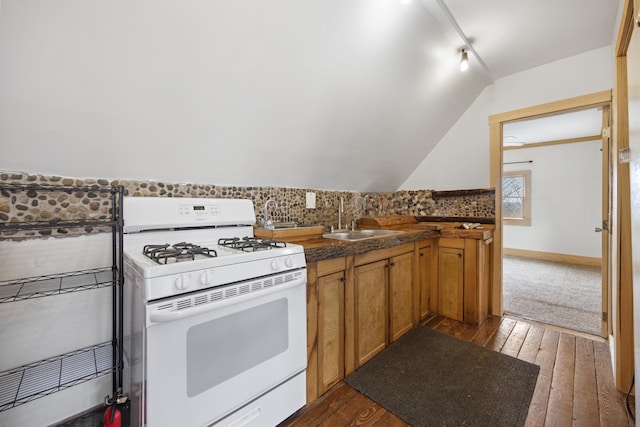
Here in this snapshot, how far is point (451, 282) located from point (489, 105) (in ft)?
6.36

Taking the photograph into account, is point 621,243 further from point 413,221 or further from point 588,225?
point 588,225

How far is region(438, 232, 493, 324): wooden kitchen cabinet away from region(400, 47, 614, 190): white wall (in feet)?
2.59

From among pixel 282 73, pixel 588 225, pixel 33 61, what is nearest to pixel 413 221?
pixel 282 73

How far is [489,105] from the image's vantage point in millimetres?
2916

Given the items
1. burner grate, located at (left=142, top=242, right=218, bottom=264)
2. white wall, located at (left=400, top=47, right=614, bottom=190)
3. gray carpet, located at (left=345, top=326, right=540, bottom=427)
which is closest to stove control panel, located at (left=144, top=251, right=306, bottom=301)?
burner grate, located at (left=142, top=242, right=218, bottom=264)

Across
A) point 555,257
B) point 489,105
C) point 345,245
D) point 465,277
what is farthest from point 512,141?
point 345,245

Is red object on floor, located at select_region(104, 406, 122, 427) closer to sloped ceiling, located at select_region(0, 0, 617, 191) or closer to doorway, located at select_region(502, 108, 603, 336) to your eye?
sloped ceiling, located at select_region(0, 0, 617, 191)

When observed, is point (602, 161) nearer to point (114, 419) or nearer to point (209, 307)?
point (209, 307)

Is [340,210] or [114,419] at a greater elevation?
[340,210]

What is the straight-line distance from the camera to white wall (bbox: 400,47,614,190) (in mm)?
2381

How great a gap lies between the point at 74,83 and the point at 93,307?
1124 mm

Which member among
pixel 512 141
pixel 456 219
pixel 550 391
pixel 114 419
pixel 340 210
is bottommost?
pixel 550 391

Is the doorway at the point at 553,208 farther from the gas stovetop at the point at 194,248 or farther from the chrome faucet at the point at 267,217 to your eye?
the gas stovetop at the point at 194,248

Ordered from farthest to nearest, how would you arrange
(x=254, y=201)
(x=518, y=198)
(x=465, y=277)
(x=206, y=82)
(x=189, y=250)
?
1. (x=518, y=198)
2. (x=465, y=277)
3. (x=254, y=201)
4. (x=206, y=82)
5. (x=189, y=250)
